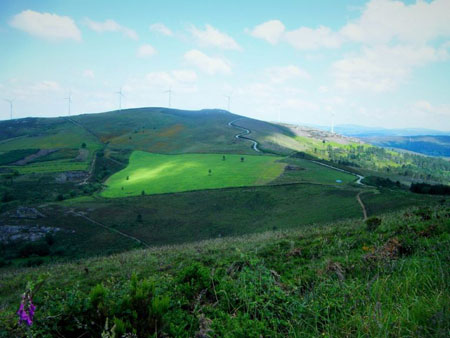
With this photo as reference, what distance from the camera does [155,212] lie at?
6681cm

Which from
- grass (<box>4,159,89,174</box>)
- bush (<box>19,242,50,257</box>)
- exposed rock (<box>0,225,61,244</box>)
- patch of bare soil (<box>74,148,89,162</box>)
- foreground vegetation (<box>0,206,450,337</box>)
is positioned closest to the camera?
foreground vegetation (<box>0,206,450,337</box>)

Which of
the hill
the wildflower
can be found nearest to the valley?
the hill

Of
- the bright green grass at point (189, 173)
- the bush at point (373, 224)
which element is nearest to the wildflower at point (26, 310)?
the bush at point (373, 224)

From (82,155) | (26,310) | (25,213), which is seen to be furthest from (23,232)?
(82,155)

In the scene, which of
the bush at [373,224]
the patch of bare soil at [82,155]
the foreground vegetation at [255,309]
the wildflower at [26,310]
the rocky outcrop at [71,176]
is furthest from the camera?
the patch of bare soil at [82,155]

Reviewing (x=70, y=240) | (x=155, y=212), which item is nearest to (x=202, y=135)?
(x=155, y=212)

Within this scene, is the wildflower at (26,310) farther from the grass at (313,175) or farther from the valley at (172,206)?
the grass at (313,175)

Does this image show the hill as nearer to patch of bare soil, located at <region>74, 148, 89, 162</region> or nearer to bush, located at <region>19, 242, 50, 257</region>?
bush, located at <region>19, 242, 50, 257</region>

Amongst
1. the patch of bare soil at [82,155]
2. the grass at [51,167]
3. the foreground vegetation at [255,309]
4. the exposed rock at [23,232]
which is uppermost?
the foreground vegetation at [255,309]

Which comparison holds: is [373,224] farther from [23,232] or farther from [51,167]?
[51,167]

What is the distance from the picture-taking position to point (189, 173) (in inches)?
3809

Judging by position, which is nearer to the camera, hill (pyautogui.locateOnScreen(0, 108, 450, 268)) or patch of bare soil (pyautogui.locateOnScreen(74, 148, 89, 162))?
hill (pyautogui.locateOnScreen(0, 108, 450, 268))

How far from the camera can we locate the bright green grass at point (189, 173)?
276 feet

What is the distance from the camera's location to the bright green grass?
8406 centimetres
